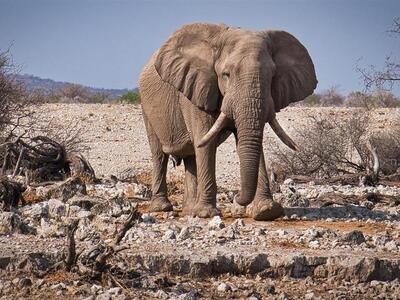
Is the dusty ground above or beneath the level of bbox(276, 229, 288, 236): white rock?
above

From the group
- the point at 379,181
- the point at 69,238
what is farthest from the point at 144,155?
the point at 69,238

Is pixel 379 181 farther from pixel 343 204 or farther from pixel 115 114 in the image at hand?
pixel 115 114

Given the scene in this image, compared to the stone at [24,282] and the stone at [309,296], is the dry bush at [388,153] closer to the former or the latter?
the stone at [309,296]

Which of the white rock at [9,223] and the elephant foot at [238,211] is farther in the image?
the elephant foot at [238,211]

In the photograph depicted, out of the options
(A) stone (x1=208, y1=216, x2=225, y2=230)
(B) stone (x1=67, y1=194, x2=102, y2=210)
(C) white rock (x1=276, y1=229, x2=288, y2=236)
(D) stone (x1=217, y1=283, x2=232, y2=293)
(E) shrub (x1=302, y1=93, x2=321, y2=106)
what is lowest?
(D) stone (x1=217, y1=283, x2=232, y2=293)

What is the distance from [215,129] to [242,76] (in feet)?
2.40

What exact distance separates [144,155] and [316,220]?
1287 centimetres

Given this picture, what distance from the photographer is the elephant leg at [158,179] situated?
13414mm

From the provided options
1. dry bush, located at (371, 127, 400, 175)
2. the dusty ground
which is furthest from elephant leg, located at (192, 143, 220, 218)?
the dusty ground

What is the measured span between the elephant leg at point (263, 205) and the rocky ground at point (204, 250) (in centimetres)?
14

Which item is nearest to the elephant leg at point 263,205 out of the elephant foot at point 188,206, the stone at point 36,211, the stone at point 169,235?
the elephant foot at point 188,206

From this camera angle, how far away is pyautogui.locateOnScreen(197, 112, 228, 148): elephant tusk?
11812mm

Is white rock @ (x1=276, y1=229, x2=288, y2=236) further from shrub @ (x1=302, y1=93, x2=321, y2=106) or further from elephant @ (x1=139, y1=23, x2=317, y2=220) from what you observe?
shrub @ (x1=302, y1=93, x2=321, y2=106)

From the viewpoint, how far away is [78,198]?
41.0 feet
